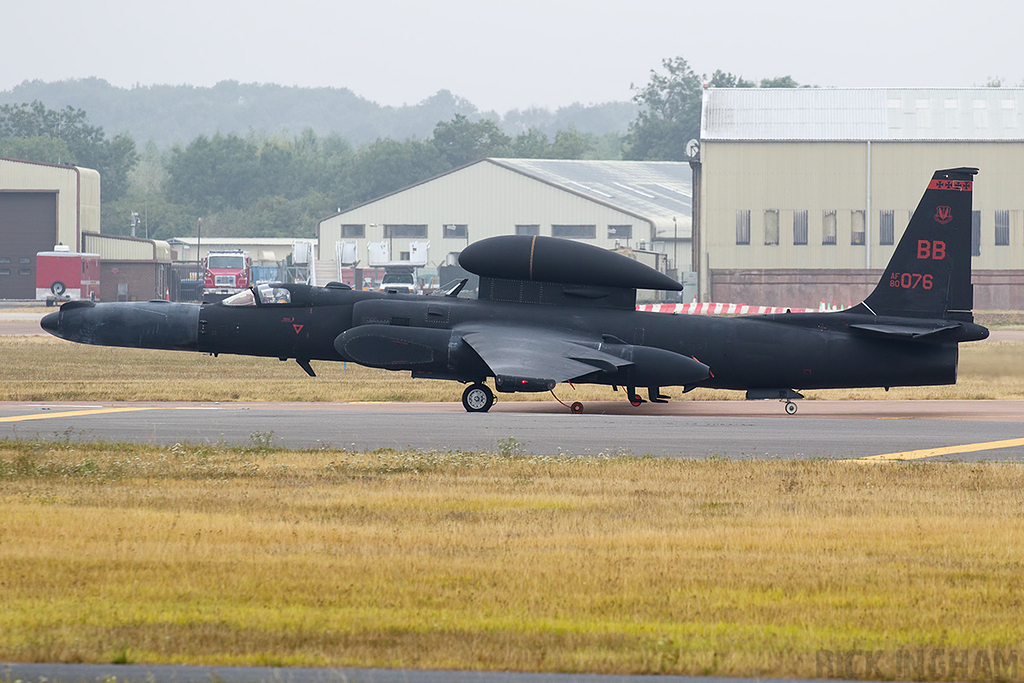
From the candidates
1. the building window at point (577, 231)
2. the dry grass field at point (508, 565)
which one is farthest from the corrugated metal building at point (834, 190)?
the dry grass field at point (508, 565)

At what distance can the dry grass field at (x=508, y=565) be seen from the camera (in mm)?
7258

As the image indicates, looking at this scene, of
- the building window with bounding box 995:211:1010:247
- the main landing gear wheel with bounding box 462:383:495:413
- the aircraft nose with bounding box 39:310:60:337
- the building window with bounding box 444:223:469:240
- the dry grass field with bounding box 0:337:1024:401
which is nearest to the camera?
the main landing gear wheel with bounding box 462:383:495:413

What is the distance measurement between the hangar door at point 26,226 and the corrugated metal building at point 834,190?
52.6 meters

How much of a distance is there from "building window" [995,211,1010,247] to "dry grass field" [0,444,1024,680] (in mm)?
57512

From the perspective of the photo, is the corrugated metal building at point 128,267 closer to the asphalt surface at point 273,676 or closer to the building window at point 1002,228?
the building window at point 1002,228

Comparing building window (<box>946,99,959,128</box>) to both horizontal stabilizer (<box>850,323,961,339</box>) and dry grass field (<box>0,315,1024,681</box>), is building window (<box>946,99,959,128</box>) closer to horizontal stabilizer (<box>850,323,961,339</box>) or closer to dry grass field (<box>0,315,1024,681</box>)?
horizontal stabilizer (<box>850,323,961,339</box>)

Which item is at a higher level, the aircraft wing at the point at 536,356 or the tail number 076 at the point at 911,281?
the tail number 076 at the point at 911,281

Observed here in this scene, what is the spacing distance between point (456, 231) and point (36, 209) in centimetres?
3355

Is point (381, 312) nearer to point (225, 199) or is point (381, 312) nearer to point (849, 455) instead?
point (849, 455)

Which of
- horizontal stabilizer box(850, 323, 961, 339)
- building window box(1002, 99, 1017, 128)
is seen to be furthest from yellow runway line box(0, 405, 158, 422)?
building window box(1002, 99, 1017, 128)

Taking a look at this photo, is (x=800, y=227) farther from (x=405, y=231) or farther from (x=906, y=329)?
(x=906, y=329)

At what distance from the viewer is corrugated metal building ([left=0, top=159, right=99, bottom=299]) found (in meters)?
90.1

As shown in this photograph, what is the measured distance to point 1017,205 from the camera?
66.9m

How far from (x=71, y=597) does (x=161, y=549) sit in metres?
1.54
